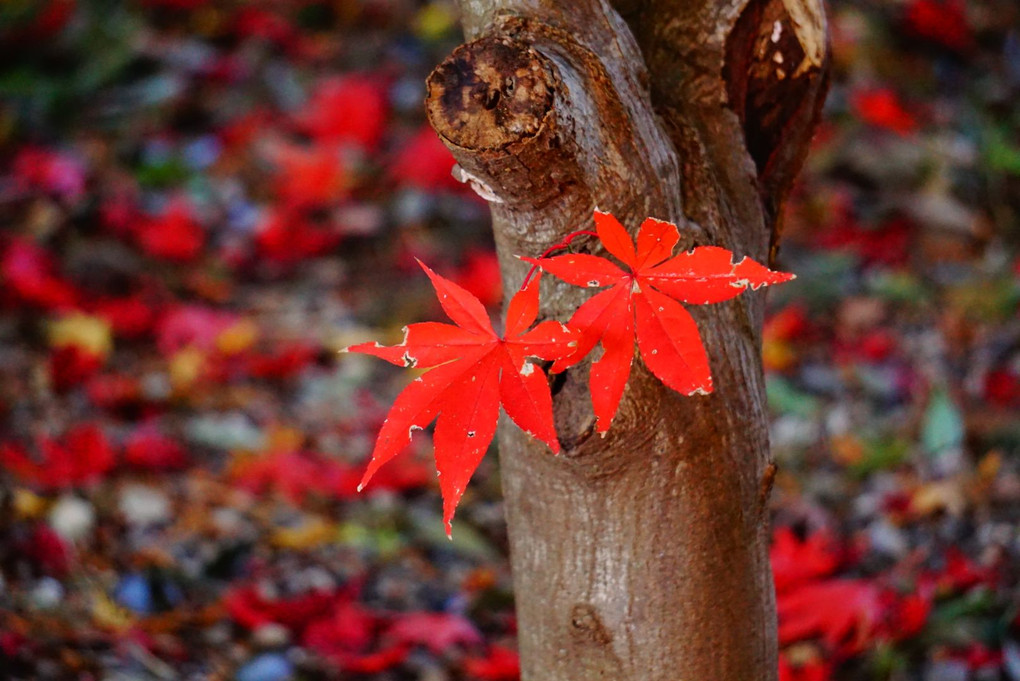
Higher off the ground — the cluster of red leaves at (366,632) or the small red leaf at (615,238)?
the small red leaf at (615,238)

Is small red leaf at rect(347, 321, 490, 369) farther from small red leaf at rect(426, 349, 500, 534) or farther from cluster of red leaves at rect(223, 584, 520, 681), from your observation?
Answer: cluster of red leaves at rect(223, 584, 520, 681)

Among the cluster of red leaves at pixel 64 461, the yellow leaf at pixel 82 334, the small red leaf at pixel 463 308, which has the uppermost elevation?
the yellow leaf at pixel 82 334

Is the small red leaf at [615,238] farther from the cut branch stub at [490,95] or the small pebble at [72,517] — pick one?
the small pebble at [72,517]

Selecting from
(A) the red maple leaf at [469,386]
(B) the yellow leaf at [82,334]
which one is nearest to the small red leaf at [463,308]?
(A) the red maple leaf at [469,386]

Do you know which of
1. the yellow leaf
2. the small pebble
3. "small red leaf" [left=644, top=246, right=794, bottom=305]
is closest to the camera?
"small red leaf" [left=644, top=246, right=794, bottom=305]

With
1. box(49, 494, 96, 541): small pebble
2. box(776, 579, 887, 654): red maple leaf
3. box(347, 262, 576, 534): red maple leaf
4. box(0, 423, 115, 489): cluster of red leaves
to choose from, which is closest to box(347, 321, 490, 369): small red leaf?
box(347, 262, 576, 534): red maple leaf

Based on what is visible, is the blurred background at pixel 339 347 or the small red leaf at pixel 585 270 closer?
the small red leaf at pixel 585 270

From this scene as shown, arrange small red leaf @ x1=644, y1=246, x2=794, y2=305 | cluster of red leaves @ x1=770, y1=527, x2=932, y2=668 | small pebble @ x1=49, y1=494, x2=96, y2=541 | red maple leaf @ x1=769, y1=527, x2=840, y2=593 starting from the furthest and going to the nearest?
small pebble @ x1=49, y1=494, x2=96, y2=541
red maple leaf @ x1=769, y1=527, x2=840, y2=593
cluster of red leaves @ x1=770, y1=527, x2=932, y2=668
small red leaf @ x1=644, y1=246, x2=794, y2=305
